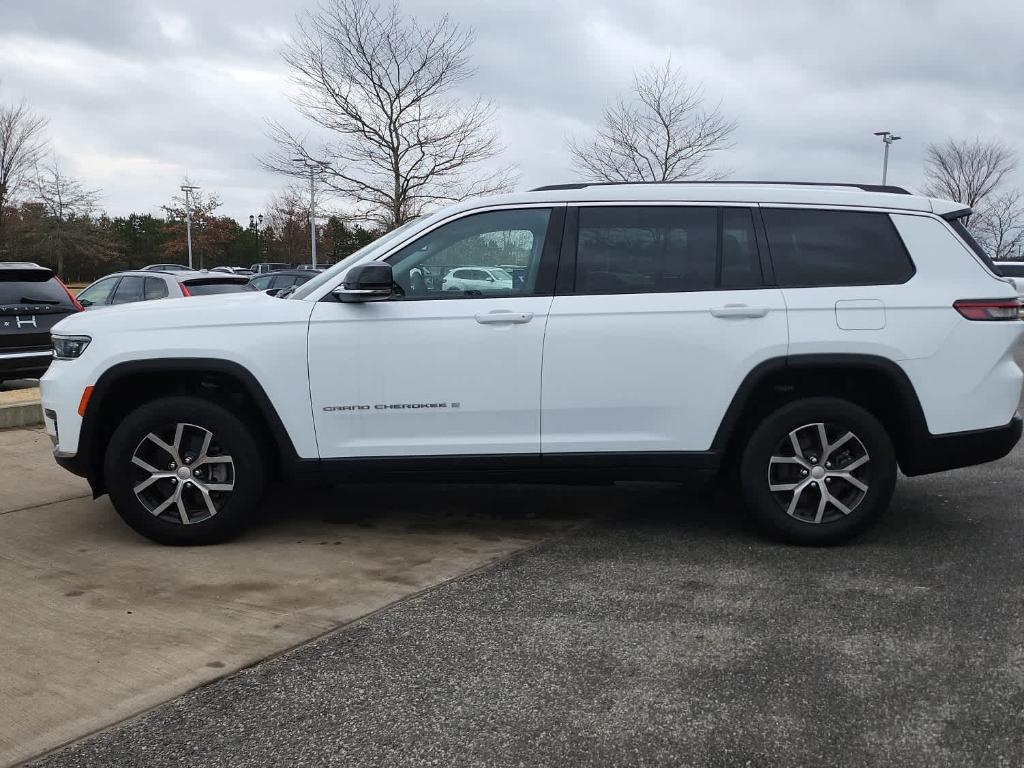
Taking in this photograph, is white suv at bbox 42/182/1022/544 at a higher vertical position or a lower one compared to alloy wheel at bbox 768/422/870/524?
higher

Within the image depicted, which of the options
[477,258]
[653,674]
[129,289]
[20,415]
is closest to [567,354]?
[477,258]

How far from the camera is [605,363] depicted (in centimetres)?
437

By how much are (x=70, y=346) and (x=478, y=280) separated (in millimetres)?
2211

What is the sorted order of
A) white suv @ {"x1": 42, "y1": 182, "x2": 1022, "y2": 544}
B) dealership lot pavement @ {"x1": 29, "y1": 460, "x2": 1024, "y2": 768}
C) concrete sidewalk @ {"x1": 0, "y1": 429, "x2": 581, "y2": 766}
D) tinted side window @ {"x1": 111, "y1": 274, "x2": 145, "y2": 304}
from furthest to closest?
tinted side window @ {"x1": 111, "y1": 274, "x2": 145, "y2": 304}
white suv @ {"x1": 42, "y1": 182, "x2": 1022, "y2": 544}
concrete sidewalk @ {"x1": 0, "y1": 429, "x2": 581, "y2": 766}
dealership lot pavement @ {"x1": 29, "y1": 460, "x2": 1024, "y2": 768}

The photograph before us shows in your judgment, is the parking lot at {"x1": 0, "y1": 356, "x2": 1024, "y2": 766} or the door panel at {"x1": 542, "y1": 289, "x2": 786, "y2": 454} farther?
the door panel at {"x1": 542, "y1": 289, "x2": 786, "y2": 454}

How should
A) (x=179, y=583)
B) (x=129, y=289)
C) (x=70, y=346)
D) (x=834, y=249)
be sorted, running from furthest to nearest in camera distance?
(x=129, y=289), (x=70, y=346), (x=834, y=249), (x=179, y=583)

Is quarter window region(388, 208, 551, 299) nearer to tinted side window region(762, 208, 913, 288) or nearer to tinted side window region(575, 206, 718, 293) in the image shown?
tinted side window region(575, 206, 718, 293)

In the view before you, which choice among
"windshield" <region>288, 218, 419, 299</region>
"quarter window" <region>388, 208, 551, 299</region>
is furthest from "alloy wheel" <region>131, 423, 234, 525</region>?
"quarter window" <region>388, 208, 551, 299</region>

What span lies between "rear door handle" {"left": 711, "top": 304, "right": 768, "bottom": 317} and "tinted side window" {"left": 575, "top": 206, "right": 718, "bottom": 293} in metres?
0.14

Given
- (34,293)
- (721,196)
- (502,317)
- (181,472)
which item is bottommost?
(181,472)

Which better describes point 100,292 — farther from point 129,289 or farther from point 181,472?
point 181,472

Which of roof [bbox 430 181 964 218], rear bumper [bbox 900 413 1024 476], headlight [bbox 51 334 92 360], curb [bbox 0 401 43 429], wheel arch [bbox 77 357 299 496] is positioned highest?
roof [bbox 430 181 964 218]

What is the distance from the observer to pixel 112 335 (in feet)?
14.6

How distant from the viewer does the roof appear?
4520 mm
